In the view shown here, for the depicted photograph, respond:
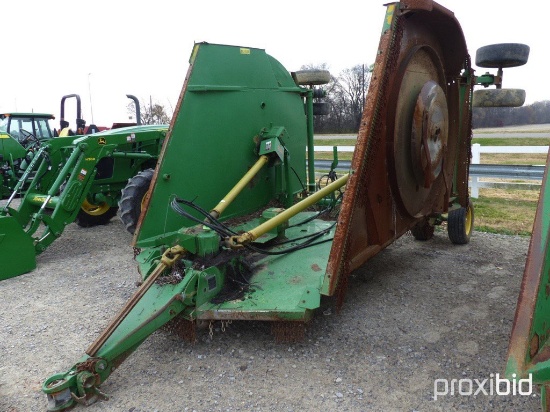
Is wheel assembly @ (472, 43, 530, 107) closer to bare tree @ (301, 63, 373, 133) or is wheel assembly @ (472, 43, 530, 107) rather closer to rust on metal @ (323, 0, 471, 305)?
rust on metal @ (323, 0, 471, 305)

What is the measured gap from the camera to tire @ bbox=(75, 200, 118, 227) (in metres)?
6.98

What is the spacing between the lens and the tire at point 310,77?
546 centimetres

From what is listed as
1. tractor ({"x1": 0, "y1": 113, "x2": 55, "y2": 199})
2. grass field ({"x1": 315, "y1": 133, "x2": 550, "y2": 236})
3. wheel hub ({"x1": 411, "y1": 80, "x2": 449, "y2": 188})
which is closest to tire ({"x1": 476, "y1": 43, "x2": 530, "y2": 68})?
wheel hub ({"x1": 411, "y1": 80, "x2": 449, "y2": 188})

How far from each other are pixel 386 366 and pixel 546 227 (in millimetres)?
1312

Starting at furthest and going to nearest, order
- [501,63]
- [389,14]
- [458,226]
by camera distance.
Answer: [458,226]
[501,63]
[389,14]

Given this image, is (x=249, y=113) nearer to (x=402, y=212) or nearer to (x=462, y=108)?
(x=402, y=212)

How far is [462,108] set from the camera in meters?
4.65

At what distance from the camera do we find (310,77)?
547 cm

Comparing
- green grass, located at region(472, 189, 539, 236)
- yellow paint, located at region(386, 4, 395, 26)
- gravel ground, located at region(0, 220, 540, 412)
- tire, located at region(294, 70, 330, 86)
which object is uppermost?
yellow paint, located at region(386, 4, 395, 26)

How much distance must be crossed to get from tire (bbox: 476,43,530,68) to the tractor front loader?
382cm

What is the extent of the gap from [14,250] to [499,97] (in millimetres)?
4874

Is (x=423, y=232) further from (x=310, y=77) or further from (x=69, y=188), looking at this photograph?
(x=69, y=188)

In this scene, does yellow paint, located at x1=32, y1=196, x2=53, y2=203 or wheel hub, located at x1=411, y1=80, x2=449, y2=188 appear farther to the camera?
yellow paint, located at x1=32, y1=196, x2=53, y2=203

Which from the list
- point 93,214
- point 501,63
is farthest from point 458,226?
point 93,214
